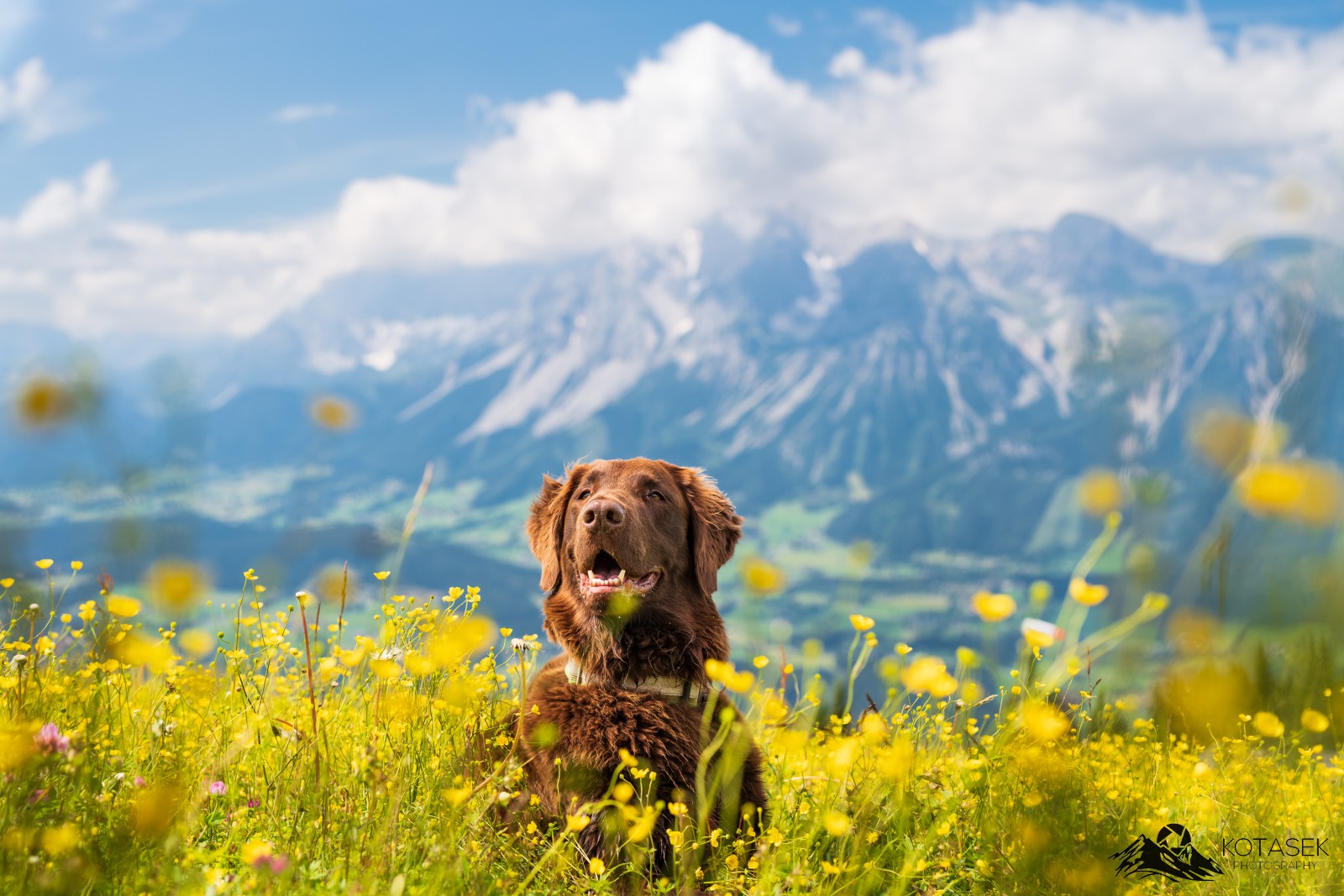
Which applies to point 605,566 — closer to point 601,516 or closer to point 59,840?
point 601,516

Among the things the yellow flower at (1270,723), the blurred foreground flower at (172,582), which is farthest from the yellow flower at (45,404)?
the yellow flower at (1270,723)

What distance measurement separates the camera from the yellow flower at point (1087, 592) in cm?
232

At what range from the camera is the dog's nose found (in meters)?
4.96

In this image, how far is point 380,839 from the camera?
299 cm

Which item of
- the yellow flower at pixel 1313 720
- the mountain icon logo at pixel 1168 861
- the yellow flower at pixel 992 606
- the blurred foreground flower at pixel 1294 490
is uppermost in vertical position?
the blurred foreground flower at pixel 1294 490

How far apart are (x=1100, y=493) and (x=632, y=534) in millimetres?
3152

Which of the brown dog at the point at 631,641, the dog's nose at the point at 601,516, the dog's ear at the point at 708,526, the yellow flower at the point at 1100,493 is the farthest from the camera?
the dog's ear at the point at 708,526

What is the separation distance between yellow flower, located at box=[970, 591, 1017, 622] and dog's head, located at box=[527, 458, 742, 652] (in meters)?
2.58

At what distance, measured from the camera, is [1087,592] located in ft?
7.99

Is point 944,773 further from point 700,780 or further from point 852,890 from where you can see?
point 700,780

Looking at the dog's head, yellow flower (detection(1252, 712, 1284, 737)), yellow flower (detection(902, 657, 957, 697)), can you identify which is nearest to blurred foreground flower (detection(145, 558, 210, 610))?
yellow flower (detection(902, 657, 957, 697))

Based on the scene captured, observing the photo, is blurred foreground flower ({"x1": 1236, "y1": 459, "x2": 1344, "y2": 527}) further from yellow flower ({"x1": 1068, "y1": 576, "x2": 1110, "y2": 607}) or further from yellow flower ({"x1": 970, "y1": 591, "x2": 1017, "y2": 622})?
yellow flower ({"x1": 970, "y1": 591, "x2": 1017, "y2": 622})

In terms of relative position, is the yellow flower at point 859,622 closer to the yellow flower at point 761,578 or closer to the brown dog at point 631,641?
the yellow flower at point 761,578

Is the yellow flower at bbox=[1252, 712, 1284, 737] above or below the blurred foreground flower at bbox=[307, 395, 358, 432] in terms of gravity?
below
